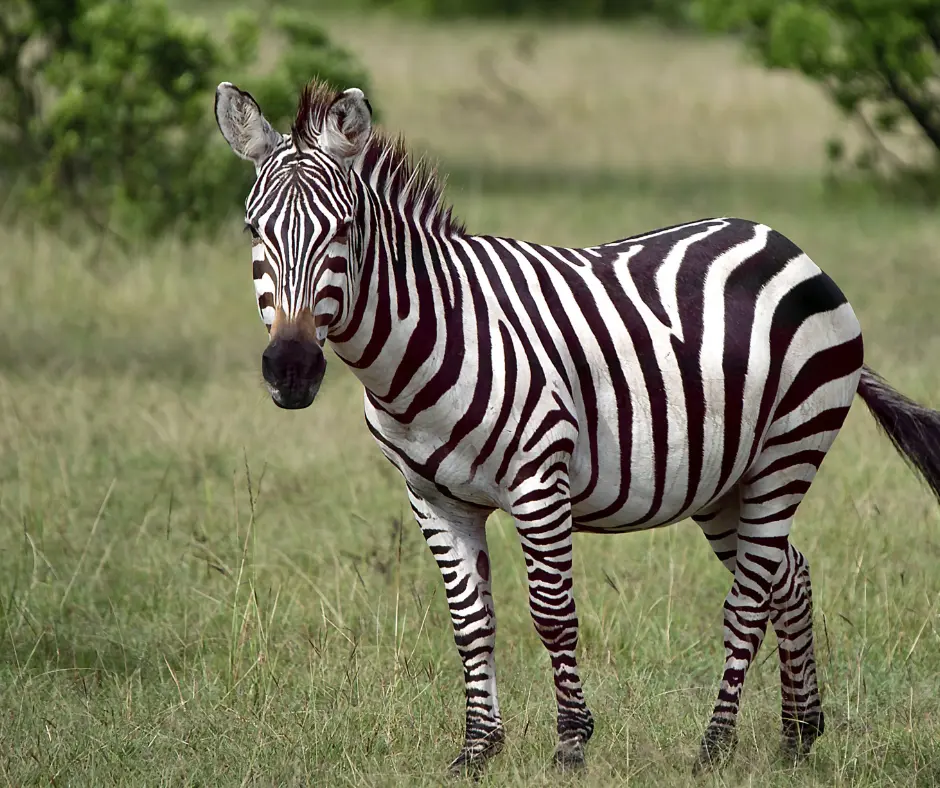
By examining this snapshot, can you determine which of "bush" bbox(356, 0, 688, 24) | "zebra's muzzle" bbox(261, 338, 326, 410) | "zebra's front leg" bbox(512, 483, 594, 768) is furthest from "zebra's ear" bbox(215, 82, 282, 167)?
"bush" bbox(356, 0, 688, 24)

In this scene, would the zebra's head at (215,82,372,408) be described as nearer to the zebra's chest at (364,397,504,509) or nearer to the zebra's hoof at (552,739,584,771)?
the zebra's chest at (364,397,504,509)

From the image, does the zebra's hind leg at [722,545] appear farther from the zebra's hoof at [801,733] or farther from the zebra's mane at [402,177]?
the zebra's mane at [402,177]

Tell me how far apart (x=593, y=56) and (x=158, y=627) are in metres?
25.1

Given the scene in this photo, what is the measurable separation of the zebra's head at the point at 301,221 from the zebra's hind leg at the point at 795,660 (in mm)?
1776

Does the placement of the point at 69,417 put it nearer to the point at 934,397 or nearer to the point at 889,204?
the point at 934,397

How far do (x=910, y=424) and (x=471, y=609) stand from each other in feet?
5.20

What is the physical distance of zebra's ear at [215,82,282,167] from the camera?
3.78 m

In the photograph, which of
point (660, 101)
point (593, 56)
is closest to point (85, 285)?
point (660, 101)

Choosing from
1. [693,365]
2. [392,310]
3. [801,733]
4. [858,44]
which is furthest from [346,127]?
[858,44]

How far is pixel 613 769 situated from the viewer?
4.22m

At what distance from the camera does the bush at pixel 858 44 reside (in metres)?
14.1

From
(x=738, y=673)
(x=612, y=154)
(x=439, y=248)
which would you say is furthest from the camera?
(x=612, y=154)

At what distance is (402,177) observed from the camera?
404 cm

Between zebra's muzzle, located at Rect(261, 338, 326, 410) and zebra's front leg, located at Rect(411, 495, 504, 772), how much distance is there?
0.78m
